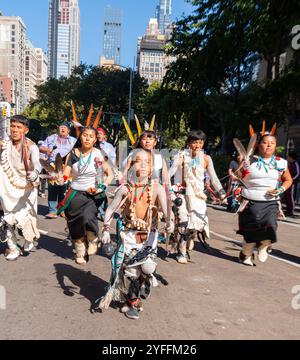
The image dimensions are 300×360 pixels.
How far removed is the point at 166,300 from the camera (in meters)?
4.52

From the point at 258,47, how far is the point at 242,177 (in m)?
14.7

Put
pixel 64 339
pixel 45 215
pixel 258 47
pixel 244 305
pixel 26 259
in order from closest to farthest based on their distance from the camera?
pixel 64 339 → pixel 244 305 → pixel 26 259 → pixel 45 215 → pixel 258 47

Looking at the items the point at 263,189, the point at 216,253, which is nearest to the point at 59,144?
the point at 216,253

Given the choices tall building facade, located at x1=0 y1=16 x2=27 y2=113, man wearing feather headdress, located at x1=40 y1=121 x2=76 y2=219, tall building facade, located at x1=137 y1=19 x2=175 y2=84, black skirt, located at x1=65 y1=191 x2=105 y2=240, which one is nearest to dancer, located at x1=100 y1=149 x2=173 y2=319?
black skirt, located at x1=65 y1=191 x2=105 y2=240

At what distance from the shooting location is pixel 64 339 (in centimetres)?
346

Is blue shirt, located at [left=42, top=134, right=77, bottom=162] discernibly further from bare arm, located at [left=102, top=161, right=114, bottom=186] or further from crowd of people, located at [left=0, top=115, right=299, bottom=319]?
bare arm, located at [left=102, top=161, right=114, bottom=186]

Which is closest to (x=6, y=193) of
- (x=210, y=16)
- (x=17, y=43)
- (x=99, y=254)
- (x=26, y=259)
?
(x=26, y=259)

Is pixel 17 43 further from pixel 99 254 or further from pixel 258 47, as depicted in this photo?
pixel 99 254

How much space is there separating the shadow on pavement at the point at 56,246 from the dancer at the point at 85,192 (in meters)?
0.59

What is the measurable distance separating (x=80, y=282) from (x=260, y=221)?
2.73 m

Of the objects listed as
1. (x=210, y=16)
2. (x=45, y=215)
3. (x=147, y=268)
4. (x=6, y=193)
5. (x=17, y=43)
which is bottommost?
(x=45, y=215)

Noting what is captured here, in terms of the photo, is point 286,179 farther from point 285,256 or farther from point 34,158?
point 34,158

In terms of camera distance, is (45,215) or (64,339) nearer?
(64,339)

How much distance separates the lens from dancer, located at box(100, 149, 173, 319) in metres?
4.02
